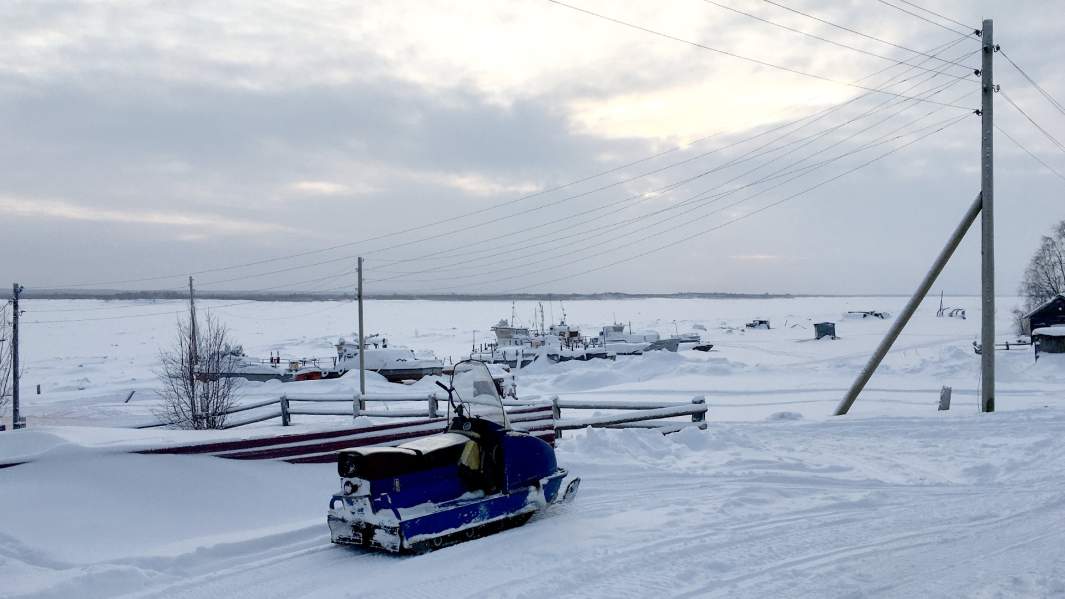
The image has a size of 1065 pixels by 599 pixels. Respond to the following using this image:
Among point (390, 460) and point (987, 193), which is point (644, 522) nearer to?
point (390, 460)

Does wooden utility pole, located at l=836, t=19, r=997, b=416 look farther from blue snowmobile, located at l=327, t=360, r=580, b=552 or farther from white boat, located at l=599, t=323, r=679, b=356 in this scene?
white boat, located at l=599, t=323, r=679, b=356

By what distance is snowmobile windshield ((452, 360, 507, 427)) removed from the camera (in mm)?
8711

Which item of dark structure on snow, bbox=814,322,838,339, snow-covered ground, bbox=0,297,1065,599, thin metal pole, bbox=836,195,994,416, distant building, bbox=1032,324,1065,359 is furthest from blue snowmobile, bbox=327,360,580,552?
dark structure on snow, bbox=814,322,838,339

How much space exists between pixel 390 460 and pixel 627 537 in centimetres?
243

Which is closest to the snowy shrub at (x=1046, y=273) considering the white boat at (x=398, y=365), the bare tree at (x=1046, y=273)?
the bare tree at (x=1046, y=273)

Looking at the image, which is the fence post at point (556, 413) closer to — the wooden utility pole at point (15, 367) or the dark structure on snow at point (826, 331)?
the wooden utility pole at point (15, 367)

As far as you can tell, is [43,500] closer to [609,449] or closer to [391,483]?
[391,483]

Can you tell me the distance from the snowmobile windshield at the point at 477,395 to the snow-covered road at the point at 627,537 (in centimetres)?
126

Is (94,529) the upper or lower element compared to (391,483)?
lower

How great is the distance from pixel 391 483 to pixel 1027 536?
6040 millimetres

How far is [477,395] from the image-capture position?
886cm

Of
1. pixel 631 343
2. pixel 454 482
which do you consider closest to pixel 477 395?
pixel 454 482

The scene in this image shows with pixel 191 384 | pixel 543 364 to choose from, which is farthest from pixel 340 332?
pixel 191 384

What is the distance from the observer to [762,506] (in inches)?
361
